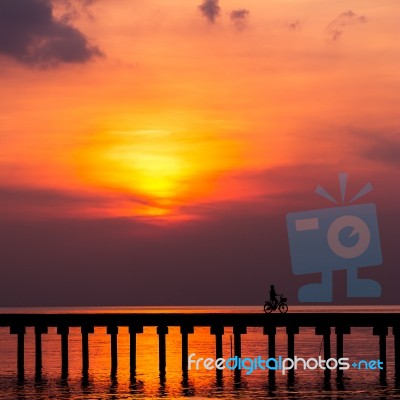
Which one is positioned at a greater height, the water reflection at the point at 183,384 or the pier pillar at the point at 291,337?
the pier pillar at the point at 291,337

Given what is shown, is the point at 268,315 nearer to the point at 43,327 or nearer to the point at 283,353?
the point at 43,327

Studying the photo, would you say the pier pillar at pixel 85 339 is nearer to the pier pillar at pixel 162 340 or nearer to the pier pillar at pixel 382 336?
the pier pillar at pixel 162 340

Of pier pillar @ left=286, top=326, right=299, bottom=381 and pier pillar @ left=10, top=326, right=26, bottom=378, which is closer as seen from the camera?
pier pillar @ left=286, top=326, right=299, bottom=381

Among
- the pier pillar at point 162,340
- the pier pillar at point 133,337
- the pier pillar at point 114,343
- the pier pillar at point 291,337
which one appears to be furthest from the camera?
the pier pillar at point 114,343

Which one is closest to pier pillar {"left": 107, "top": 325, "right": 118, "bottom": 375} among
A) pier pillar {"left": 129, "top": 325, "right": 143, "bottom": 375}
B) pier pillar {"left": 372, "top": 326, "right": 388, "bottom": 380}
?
pier pillar {"left": 129, "top": 325, "right": 143, "bottom": 375}

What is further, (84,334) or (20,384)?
(84,334)

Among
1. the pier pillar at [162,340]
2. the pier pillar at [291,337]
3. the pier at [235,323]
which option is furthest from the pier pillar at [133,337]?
the pier pillar at [291,337]

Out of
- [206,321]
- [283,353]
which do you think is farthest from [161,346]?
[283,353]

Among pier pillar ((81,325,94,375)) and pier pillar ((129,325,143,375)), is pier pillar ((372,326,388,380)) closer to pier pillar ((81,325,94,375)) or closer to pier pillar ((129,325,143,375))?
pier pillar ((129,325,143,375))

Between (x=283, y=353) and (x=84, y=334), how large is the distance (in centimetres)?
3164

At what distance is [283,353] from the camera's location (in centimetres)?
8638

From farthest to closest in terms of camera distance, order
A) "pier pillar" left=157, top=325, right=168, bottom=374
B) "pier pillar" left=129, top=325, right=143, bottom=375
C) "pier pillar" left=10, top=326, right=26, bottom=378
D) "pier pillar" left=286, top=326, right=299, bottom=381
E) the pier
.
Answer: "pier pillar" left=10, top=326, right=26, bottom=378
"pier pillar" left=129, top=325, right=143, bottom=375
"pier pillar" left=157, top=325, right=168, bottom=374
"pier pillar" left=286, top=326, right=299, bottom=381
the pier

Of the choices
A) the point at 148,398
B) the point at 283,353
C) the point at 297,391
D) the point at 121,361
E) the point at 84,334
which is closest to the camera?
the point at 148,398

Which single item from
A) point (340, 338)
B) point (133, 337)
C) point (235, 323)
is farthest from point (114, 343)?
point (340, 338)
